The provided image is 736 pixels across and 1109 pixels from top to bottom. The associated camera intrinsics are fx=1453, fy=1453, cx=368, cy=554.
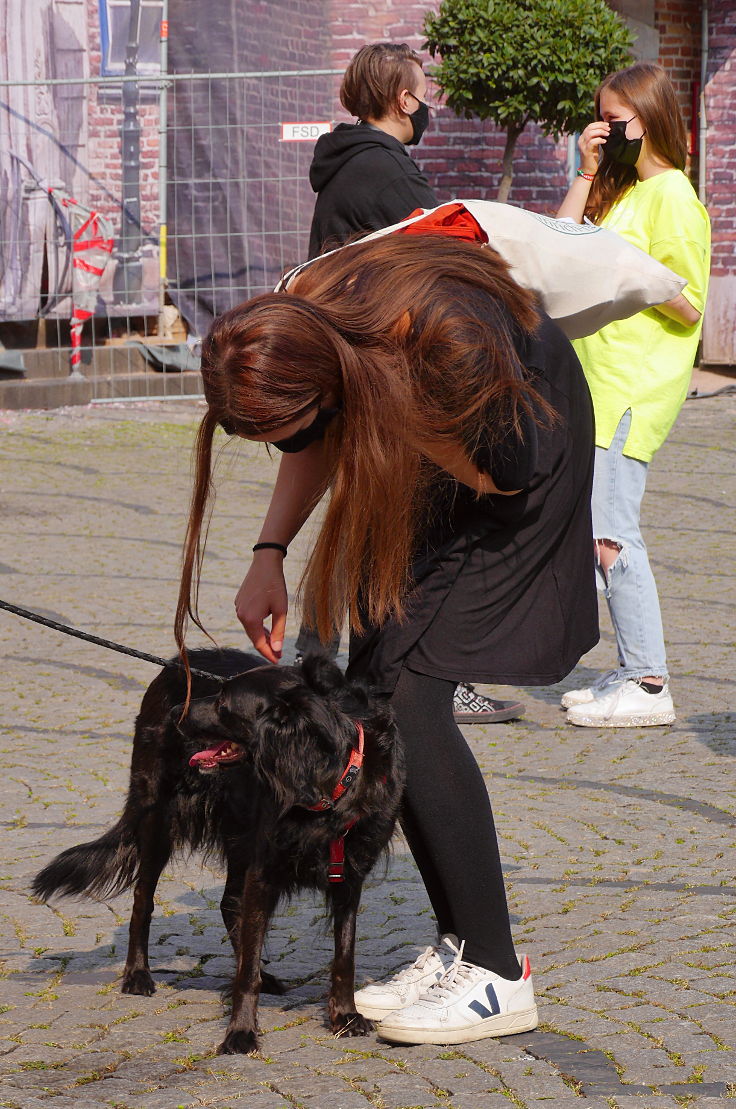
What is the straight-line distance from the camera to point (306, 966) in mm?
3322

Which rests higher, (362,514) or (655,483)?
(362,514)

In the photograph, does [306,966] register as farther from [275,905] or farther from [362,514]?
[362,514]

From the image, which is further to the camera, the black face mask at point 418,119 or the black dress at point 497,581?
the black face mask at point 418,119

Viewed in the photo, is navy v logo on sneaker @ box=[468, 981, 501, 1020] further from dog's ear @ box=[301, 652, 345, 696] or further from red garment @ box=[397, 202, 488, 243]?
red garment @ box=[397, 202, 488, 243]

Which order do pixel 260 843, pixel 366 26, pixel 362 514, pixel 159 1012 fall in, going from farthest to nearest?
1. pixel 366 26
2. pixel 159 1012
3. pixel 260 843
4. pixel 362 514

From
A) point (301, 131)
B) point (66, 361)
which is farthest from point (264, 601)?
point (301, 131)

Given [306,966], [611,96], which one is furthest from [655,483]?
[306,966]

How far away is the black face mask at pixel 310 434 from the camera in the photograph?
2.54 meters

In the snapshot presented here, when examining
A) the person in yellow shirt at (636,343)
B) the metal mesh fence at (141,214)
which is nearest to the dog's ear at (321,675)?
the person in yellow shirt at (636,343)

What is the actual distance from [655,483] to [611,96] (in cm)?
524

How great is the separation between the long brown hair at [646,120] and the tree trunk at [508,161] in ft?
29.4

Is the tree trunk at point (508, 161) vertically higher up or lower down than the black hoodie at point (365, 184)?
higher up

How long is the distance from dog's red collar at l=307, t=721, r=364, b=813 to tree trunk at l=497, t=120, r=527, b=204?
1186 cm

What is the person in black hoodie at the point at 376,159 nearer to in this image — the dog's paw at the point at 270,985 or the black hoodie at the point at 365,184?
the black hoodie at the point at 365,184
